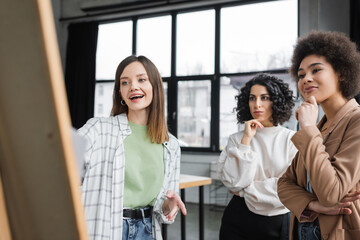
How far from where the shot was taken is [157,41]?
6684 mm

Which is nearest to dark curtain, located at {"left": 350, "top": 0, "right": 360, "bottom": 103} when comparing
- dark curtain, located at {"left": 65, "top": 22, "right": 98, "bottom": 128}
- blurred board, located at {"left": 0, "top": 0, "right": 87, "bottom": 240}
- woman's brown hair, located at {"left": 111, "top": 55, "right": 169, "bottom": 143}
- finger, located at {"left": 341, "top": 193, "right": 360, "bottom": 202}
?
woman's brown hair, located at {"left": 111, "top": 55, "right": 169, "bottom": 143}

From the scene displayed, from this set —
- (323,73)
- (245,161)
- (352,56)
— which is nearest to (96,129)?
(245,161)

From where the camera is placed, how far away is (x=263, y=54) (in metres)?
5.78

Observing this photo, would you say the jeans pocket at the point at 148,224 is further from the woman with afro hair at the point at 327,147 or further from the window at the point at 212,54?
the window at the point at 212,54

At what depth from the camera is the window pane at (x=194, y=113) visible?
6141 millimetres

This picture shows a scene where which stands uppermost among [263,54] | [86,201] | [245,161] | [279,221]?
[263,54]

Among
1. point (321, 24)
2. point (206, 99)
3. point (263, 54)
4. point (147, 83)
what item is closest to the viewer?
point (147, 83)

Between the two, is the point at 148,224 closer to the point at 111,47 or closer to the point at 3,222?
the point at 3,222

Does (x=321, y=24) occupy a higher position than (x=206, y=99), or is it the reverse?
(x=321, y=24)

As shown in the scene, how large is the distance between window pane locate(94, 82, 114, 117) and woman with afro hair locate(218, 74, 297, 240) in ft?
18.1

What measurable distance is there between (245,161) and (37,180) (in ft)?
4.83

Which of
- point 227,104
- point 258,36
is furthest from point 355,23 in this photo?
point 227,104

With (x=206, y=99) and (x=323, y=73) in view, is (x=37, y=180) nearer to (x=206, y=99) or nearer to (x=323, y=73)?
(x=323, y=73)

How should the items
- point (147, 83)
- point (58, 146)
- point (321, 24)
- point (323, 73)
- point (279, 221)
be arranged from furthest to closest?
point (321, 24), point (279, 221), point (147, 83), point (323, 73), point (58, 146)
